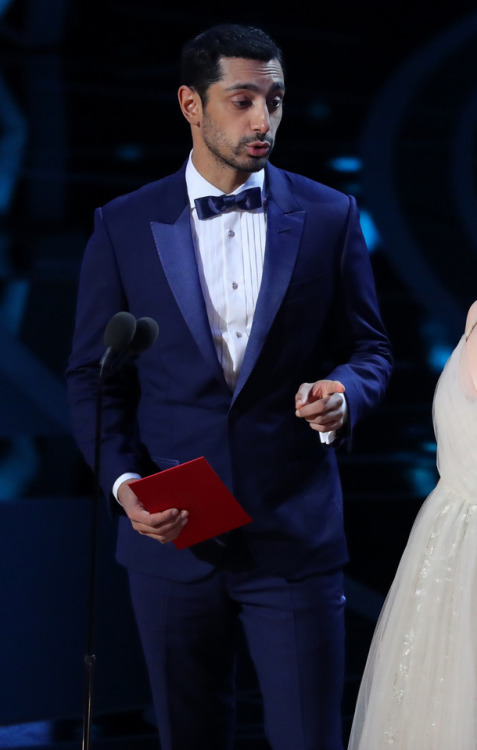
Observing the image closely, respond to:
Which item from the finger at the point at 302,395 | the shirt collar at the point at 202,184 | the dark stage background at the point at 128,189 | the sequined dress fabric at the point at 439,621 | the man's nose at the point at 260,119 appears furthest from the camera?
the dark stage background at the point at 128,189

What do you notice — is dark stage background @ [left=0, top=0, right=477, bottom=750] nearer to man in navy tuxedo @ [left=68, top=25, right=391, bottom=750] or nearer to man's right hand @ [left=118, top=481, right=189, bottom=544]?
man in navy tuxedo @ [left=68, top=25, right=391, bottom=750]

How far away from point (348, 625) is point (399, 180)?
57.4 inches

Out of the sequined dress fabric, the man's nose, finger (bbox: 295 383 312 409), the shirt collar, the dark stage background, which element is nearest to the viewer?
the sequined dress fabric

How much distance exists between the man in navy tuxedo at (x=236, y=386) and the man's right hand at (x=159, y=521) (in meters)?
0.03

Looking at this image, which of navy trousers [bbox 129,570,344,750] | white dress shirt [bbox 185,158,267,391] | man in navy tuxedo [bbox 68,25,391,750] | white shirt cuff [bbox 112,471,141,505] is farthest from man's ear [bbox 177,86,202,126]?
navy trousers [bbox 129,570,344,750]

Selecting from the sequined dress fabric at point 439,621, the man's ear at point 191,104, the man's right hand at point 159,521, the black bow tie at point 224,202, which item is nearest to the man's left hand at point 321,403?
the sequined dress fabric at point 439,621

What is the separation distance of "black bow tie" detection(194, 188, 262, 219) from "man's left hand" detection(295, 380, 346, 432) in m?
0.44

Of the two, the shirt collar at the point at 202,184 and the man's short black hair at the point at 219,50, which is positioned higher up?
the man's short black hair at the point at 219,50

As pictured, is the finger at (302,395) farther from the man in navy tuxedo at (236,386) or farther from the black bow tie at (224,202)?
the black bow tie at (224,202)

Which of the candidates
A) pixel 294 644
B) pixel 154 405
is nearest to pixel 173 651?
pixel 294 644

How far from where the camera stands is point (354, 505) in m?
3.30

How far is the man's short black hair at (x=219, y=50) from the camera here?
6.85 ft

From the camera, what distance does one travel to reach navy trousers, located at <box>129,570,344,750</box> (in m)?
2.06

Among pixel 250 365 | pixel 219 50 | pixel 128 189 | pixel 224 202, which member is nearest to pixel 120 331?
pixel 250 365
